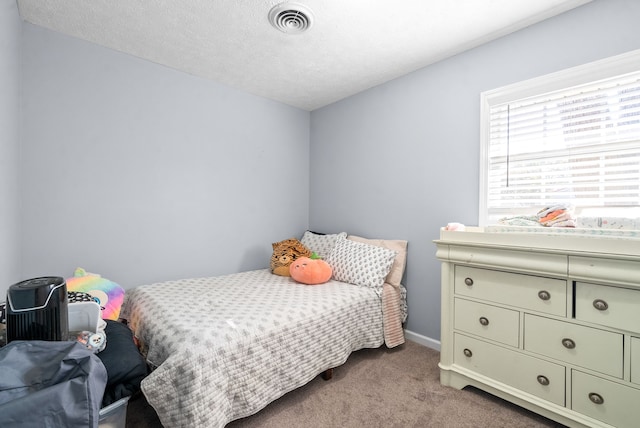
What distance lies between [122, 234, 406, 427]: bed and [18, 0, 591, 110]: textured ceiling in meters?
1.59

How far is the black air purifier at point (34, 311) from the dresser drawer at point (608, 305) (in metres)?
2.13

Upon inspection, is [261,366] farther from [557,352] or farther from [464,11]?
[464,11]

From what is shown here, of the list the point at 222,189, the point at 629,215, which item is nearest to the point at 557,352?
the point at 629,215

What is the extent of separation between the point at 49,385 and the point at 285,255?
6.93ft

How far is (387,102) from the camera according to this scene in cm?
271

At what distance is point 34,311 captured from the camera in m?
0.85

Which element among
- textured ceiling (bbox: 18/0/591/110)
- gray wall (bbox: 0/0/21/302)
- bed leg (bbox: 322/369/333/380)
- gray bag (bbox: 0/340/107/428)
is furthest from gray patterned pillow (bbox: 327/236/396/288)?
gray wall (bbox: 0/0/21/302)

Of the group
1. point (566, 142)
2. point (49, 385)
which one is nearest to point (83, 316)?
point (49, 385)

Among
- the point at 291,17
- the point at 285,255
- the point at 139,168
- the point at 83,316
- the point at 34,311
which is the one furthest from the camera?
the point at 285,255

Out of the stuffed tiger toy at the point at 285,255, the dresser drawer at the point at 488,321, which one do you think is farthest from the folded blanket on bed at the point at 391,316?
the stuffed tiger toy at the point at 285,255

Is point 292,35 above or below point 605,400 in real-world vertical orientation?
above

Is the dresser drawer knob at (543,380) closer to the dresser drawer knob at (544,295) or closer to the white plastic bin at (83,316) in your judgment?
the dresser drawer knob at (544,295)

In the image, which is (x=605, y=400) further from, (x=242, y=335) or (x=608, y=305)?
(x=242, y=335)

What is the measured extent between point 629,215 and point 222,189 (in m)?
2.96
